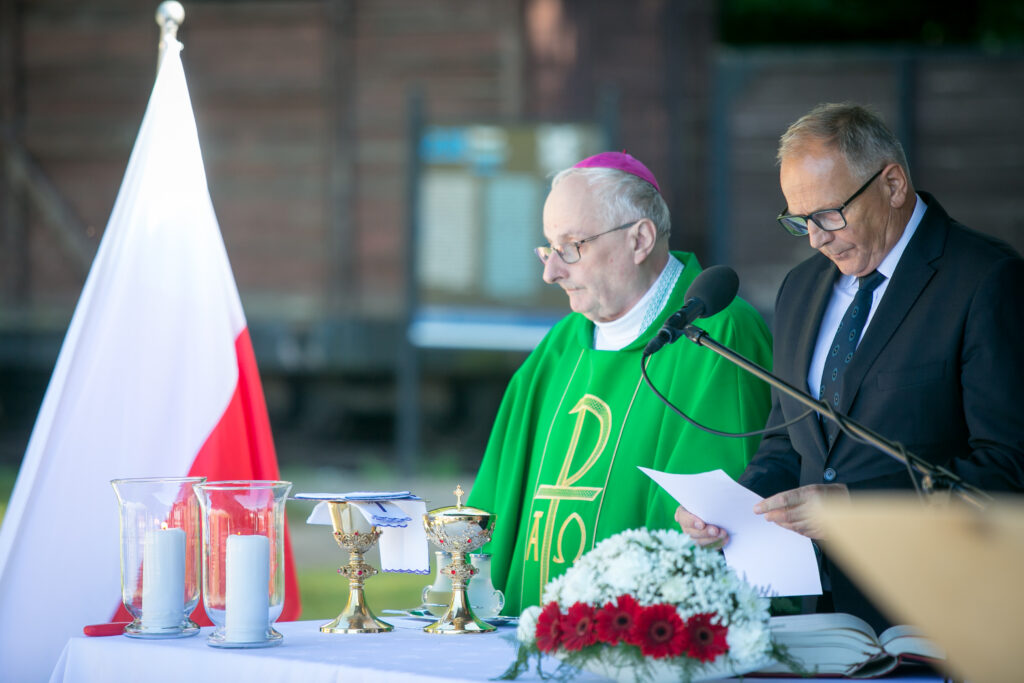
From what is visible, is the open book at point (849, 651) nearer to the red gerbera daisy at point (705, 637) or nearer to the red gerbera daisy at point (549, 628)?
the red gerbera daisy at point (705, 637)

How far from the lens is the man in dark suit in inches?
107

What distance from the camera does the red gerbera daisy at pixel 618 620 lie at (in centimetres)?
210

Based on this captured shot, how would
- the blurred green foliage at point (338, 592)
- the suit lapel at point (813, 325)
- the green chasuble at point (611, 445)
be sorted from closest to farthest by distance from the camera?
the suit lapel at point (813, 325) → the green chasuble at point (611, 445) → the blurred green foliage at point (338, 592)

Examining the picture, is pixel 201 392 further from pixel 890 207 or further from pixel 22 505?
pixel 890 207

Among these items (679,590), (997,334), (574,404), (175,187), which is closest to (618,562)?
(679,590)

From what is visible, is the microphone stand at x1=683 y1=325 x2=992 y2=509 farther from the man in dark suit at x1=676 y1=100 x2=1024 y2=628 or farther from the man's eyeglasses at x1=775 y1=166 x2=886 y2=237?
the man's eyeglasses at x1=775 y1=166 x2=886 y2=237

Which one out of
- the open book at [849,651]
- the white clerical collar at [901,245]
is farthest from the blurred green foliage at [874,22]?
the open book at [849,651]

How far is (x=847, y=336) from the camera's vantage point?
9.92ft

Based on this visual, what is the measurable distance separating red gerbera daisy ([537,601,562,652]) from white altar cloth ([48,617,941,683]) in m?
0.19

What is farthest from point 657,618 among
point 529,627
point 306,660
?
point 306,660

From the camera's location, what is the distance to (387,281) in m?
11.5

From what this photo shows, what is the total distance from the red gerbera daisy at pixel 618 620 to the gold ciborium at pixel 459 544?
842 millimetres

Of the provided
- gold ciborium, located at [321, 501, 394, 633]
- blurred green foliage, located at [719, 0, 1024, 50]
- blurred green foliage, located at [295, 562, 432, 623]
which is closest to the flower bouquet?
gold ciborium, located at [321, 501, 394, 633]

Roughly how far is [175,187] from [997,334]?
2.32 metres
